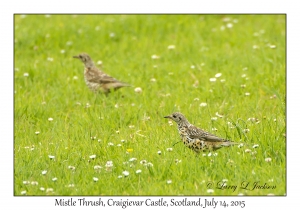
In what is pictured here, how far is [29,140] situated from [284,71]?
523 cm

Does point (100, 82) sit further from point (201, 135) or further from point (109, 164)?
point (109, 164)

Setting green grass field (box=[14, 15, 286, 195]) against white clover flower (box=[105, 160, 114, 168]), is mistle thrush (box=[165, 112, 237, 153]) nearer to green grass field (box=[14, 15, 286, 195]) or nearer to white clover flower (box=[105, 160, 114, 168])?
green grass field (box=[14, 15, 286, 195])

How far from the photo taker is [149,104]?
1162cm

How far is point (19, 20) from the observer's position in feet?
57.9

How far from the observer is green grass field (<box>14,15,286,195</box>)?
8.19 metres

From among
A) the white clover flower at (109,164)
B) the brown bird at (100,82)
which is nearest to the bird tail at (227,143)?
the white clover flower at (109,164)

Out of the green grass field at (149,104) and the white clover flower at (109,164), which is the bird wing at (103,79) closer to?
the green grass field at (149,104)

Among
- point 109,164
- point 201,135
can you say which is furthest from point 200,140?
point 109,164

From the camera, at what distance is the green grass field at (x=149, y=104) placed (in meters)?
8.19

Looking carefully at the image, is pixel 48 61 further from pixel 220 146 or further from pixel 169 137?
pixel 220 146

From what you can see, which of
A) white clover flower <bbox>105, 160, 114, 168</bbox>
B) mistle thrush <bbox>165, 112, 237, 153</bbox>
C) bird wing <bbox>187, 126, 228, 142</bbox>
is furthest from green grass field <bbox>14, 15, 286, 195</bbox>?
bird wing <bbox>187, 126, 228, 142</bbox>

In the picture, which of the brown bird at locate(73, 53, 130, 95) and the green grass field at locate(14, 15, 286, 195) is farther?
the brown bird at locate(73, 53, 130, 95)
